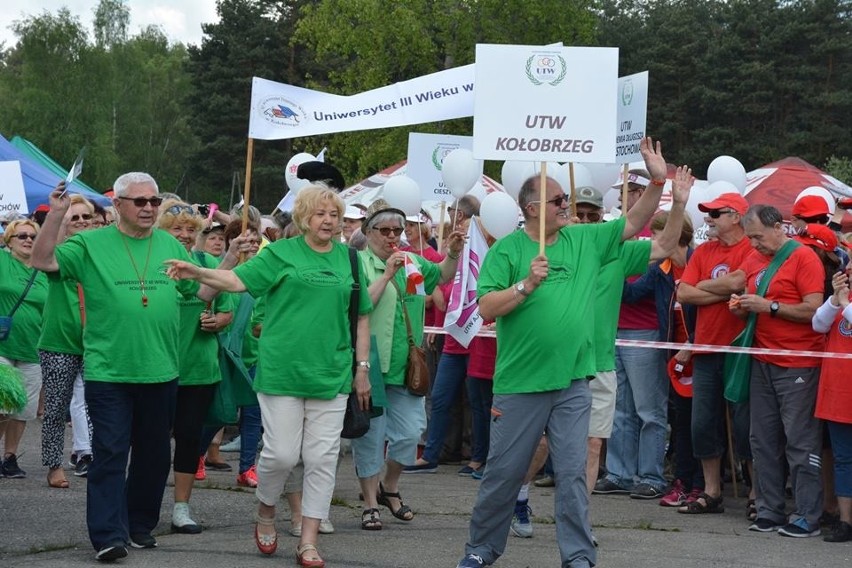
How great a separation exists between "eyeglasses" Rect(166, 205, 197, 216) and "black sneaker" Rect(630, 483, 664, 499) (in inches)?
153

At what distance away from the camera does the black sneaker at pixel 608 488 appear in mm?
10156

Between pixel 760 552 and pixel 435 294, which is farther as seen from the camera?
pixel 435 294

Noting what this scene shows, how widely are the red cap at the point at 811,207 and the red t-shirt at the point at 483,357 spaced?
2759 mm

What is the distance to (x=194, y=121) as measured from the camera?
6197 centimetres

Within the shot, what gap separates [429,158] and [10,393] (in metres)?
6.53

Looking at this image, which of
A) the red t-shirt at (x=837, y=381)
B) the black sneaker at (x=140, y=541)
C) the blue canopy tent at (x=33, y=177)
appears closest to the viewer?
the black sneaker at (x=140, y=541)

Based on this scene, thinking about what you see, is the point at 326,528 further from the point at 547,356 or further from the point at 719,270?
the point at 719,270

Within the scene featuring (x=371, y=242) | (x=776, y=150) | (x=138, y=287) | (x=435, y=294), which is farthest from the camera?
(x=776, y=150)

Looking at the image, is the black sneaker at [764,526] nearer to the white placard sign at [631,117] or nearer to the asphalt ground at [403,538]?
the asphalt ground at [403,538]

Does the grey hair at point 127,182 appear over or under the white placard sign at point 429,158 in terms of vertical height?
under

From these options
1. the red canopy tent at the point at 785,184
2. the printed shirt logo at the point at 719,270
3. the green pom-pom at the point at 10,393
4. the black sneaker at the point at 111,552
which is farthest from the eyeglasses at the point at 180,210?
the red canopy tent at the point at 785,184

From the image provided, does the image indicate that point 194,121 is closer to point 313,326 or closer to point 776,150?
point 776,150

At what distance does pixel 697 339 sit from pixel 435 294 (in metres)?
1.88

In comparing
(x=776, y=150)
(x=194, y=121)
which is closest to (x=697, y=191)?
(x=776, y=150)
